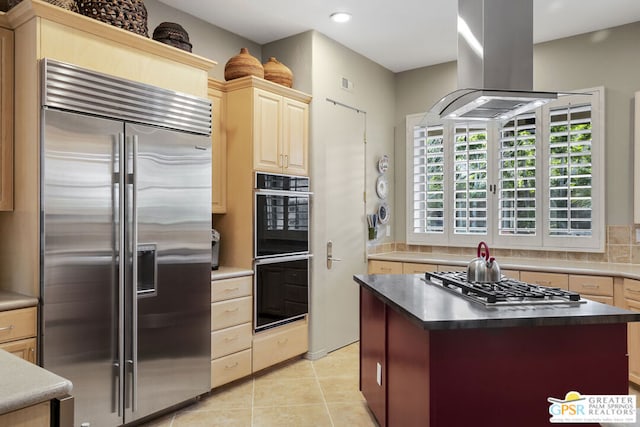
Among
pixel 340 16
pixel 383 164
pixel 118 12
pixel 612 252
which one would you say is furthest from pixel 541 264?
pixel 118 12

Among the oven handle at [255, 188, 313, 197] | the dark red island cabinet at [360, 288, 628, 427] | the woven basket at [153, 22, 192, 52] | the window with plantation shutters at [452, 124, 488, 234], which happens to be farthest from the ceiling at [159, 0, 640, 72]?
the dark red island cabinet at [360, 288, 628, 427]

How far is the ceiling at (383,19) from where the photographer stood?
11.7ft

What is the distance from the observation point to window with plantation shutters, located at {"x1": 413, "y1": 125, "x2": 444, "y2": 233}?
4.96 m

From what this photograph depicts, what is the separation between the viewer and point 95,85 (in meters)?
2.54

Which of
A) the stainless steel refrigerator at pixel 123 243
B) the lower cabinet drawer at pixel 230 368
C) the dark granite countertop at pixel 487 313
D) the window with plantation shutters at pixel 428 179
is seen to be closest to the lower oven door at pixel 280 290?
the lower cabinet drawer at pixel 230 368

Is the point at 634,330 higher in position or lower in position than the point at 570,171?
lower

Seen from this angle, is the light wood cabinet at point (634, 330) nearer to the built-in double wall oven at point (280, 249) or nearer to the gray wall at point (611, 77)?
the gray wall at point (611, 77)

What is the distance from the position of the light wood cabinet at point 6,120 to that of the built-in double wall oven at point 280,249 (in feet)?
5.24

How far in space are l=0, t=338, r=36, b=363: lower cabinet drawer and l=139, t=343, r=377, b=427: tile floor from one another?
86 centimetres

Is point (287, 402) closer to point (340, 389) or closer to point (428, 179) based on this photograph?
point (340, 389)

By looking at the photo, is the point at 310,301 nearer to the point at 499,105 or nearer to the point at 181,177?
the point at 181,177

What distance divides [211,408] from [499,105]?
2.62m

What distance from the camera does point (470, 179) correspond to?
185 inches

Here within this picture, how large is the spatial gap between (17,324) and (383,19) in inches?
134
